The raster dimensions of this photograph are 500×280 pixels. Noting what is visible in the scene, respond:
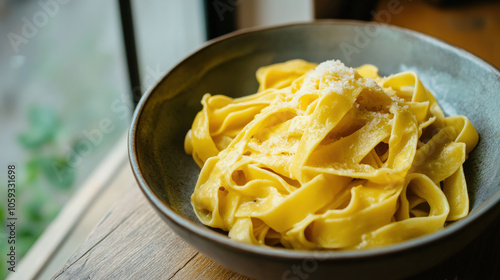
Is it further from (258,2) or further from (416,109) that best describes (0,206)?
(258,2)

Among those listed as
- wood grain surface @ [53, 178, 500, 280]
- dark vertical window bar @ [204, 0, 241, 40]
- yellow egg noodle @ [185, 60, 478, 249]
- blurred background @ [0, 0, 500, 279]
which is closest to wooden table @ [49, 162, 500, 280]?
wood grain surface @ [53, 178, 500, 280]

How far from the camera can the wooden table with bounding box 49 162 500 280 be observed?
1.20m

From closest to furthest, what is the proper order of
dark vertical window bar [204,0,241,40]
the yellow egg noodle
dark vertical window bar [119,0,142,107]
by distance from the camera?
the yellow egg noodle, dark vertical window bar [119,0,142,107], dark vertical window bar [204,0,241,40]

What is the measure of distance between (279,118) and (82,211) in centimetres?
108

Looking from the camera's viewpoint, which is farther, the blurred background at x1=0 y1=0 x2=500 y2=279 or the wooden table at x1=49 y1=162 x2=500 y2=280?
the blurred background at x1=0 y1=0 x2=500 y2=279

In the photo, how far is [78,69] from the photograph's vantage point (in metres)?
2.28

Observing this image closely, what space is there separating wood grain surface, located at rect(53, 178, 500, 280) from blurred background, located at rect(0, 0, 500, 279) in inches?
12.3

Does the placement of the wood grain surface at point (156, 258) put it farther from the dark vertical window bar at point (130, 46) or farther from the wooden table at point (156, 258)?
the dark vertical window bar at point (130, 46)

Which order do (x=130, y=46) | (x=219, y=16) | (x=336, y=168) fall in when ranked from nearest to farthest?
(x=336, y=168), (x=130, y=46), (x=219, y=16)

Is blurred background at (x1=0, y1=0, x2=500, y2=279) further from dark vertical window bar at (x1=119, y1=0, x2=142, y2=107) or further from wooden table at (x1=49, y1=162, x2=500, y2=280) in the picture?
wooden table at (x1=49, y1=162, x2=500, y2=280)

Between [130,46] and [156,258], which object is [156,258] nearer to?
[156,258]

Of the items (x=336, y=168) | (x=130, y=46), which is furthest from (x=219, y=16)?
(x=336, y=168)

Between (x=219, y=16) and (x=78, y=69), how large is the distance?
84 cm

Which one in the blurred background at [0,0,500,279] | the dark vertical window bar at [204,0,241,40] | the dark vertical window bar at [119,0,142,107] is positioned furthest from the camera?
the dark vertical window bar at [204,0,241,40]
